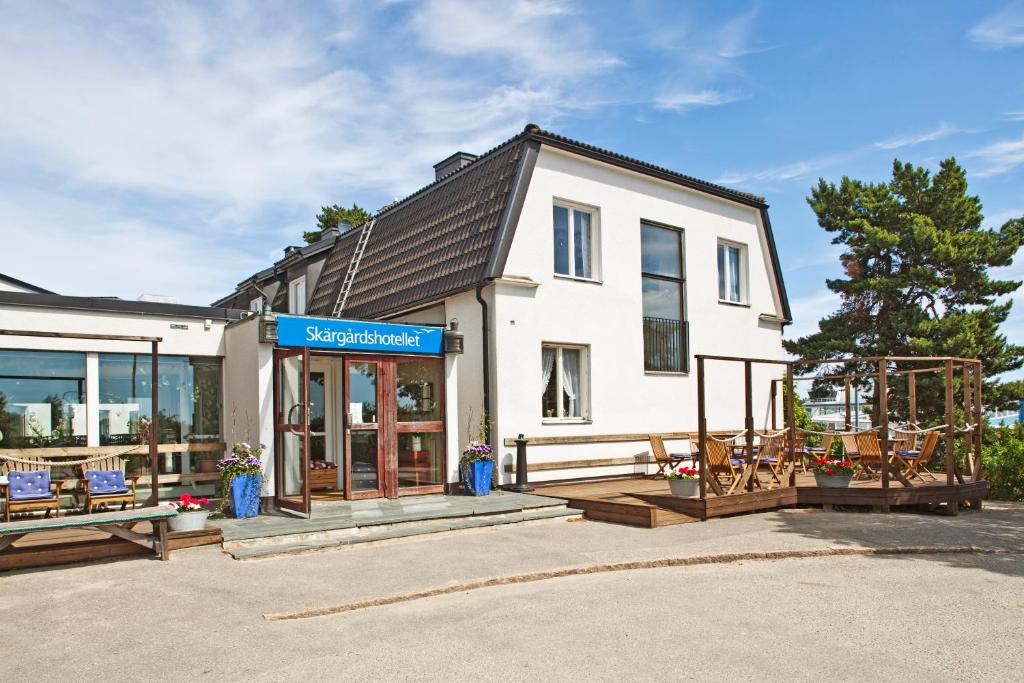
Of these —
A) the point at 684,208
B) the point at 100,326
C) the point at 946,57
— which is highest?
the point at 946,57

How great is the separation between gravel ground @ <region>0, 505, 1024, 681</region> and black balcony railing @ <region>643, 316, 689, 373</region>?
244 inches

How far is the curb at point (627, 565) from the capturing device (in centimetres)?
629

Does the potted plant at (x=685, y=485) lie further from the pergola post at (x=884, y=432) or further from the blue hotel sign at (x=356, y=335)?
the blue hotel sign at (x=356, y=335)

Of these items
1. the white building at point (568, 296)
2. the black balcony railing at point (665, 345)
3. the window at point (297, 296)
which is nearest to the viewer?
the white building at point (568, 296)

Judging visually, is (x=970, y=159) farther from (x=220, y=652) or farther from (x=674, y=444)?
(x=220, y=652)

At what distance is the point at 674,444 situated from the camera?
15.4 meters

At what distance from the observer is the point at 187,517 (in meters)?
8.74

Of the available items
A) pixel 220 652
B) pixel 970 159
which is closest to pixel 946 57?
pixel 220 652

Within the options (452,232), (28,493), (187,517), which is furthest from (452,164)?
(28,493)

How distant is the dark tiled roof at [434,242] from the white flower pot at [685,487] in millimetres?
4513

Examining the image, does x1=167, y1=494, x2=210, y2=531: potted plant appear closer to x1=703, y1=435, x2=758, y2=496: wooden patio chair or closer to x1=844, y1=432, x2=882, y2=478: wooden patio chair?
x1=703, y1=435, x2=758, y2=496: wooden patio chair

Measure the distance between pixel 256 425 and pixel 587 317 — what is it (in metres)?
6.14

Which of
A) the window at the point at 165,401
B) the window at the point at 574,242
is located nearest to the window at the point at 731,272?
the window at the point at 574,242

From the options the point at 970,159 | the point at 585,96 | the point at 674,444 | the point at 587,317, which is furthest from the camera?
the point at 970,159
